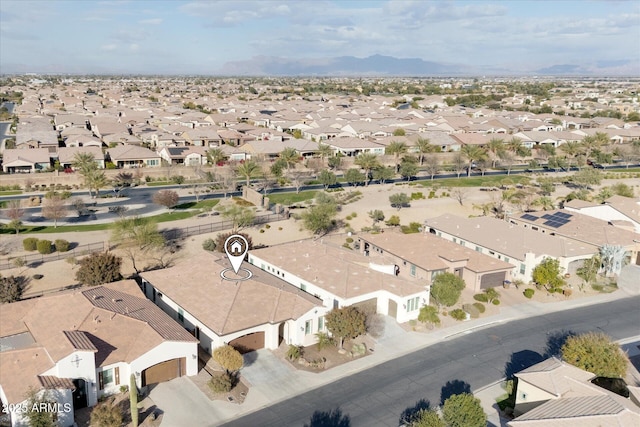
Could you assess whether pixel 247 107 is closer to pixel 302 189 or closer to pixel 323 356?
pixel 302 189

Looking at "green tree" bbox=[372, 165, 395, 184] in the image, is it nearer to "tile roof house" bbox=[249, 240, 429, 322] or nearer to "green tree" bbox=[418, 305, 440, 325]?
"tile roof house" bbox=[249, 240, 429, 322]

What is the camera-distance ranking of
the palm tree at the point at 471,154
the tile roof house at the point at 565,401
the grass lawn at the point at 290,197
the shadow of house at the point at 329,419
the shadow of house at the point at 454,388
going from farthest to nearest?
the palm tree at the point at 471,154 < the grass lawn at the point at 290,197 < the shadow of house at the point at 454,388 < the shadow of house at the point at 329,419 < the tile roof house at the point at 565,401

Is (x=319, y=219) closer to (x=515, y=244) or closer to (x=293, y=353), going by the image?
(x=515, y=244)

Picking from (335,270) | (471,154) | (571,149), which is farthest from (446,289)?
(571,149)

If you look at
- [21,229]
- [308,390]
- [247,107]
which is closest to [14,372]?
[308,390]

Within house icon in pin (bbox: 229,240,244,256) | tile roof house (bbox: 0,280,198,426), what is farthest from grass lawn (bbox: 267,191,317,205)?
tile roof house (bbox: 0,280,198,426)

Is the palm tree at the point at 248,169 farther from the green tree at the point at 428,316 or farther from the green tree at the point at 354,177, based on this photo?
the green tree at the point at 428,316

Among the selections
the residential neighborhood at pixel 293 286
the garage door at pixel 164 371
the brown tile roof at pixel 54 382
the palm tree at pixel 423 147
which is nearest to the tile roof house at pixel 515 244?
the residential neighborhood at pixel 293 286
